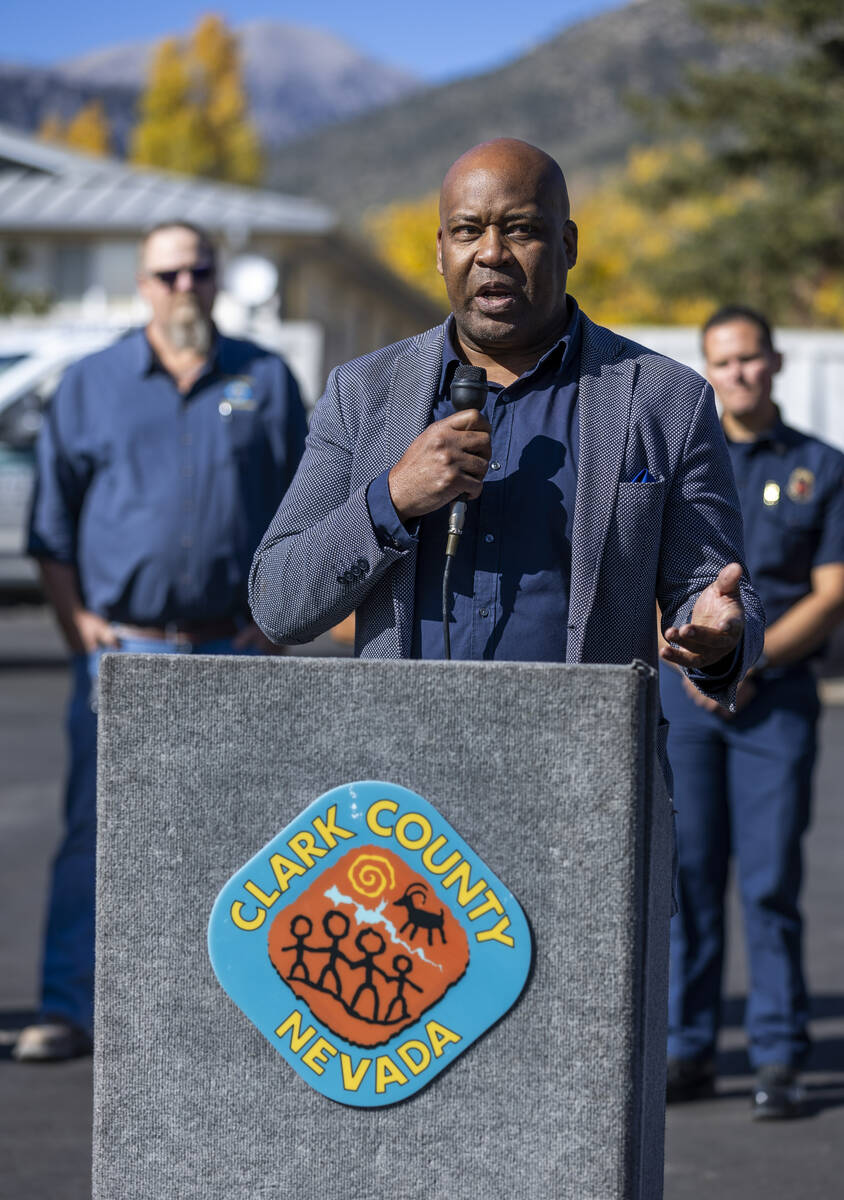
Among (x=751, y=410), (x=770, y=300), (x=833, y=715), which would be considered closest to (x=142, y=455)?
(x=751, y=410)

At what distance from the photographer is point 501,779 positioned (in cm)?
215

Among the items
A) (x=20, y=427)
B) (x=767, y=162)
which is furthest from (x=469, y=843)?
(x=767, y=162)

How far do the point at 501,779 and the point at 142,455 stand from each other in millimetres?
2965

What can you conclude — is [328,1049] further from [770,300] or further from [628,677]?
[770,300]

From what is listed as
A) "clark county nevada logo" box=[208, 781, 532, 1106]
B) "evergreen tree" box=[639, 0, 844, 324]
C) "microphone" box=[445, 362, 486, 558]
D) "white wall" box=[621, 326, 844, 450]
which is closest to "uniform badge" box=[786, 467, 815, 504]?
"microphone" box=[445, 362, 486, 558]

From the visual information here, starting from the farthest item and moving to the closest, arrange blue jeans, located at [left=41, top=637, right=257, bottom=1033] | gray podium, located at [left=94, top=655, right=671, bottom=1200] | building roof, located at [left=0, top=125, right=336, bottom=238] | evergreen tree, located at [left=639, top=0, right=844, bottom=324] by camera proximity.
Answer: building roof, located at [left=0, top=125, right=336, bottom=238] → evergreen tree, located at [left=639, top=0, right=844, bottom=324] → blue jeans, located at [left=41, top=637, right=257, bottom=1033] → gray podium, located at [left=94, top=655, right=671, bottom=1200]

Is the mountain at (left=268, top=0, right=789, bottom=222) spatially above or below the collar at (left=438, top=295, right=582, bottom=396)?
above

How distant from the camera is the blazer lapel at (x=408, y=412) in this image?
2.53 meters

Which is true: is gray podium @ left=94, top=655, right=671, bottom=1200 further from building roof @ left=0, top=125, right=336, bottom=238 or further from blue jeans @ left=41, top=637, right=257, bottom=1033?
building roof @ left=0, top=125, right=336, bottom=238

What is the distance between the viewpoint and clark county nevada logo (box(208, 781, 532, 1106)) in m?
2.15

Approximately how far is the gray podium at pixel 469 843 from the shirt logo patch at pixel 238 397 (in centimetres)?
279

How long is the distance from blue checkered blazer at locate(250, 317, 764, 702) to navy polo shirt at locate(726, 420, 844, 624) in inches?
89.0

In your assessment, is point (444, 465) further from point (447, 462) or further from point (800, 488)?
point (800, 488)

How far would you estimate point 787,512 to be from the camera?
489 cm
